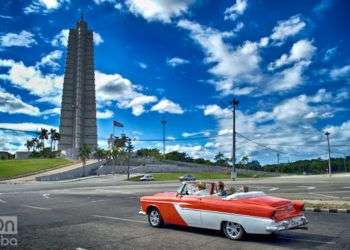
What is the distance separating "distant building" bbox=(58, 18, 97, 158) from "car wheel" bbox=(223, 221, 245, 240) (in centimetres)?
14542

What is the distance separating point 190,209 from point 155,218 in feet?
6.00

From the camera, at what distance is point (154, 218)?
1452 centimetres

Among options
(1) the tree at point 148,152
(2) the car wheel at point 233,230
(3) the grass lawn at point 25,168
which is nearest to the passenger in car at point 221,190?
(2) the car wheel at point 233,230

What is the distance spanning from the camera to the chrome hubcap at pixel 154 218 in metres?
14.4

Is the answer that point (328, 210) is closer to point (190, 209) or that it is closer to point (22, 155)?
point (190, 209)

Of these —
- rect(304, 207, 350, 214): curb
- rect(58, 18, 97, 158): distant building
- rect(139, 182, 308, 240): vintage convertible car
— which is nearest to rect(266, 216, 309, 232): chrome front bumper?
rect(139, 182, 308, 240): vintage convertible car

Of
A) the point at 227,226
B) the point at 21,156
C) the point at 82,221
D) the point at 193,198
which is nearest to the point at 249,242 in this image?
the point at 227,226

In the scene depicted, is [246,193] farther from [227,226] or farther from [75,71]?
[75,71]

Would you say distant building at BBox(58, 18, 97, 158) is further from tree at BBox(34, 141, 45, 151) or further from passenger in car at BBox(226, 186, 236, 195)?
passenger in car at BBox(226, 186, 236, 195)

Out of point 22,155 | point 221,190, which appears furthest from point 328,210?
point 22,155

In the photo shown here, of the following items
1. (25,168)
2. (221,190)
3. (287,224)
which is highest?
(25,168)

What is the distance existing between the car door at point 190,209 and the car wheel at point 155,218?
1.05 metres

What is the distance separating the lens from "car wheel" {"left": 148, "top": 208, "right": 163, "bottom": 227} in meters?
14.3

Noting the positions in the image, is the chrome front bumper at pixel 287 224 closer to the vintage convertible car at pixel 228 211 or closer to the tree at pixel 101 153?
the vintage convertible car at pixel 228 211
